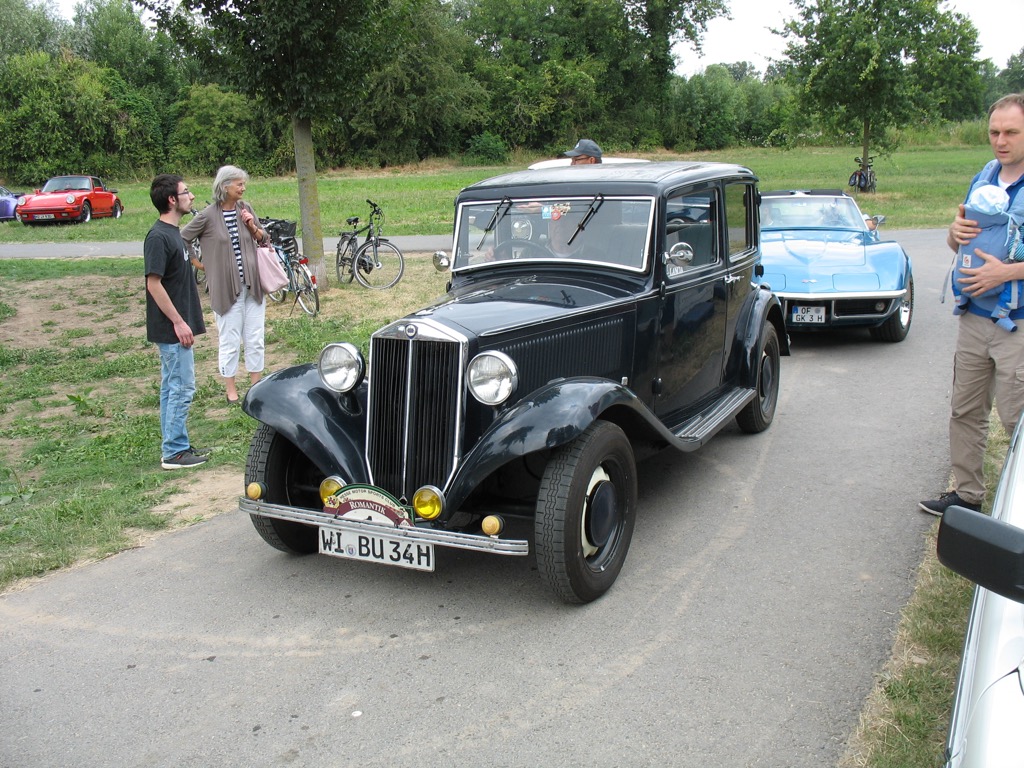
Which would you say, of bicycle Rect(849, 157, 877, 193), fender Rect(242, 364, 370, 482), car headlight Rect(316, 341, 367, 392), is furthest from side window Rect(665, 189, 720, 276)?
bicycle Rect(849, 157, 877, 193)

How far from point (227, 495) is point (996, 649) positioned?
460cm

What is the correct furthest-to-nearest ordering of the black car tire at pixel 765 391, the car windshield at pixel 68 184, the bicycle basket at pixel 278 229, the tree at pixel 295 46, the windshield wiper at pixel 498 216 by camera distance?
the car windshield at pixel 68 184, the bicycle basket at pixel 278 229, the tree at pixel 295 46, the black car tire at pixel 765 391, the windshield wiper at pixel 498 216

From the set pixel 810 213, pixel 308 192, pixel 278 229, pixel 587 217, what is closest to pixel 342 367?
pixel 587 217

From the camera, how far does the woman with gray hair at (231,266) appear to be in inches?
275

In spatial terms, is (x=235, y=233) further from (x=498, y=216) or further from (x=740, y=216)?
(x=740, y=216)

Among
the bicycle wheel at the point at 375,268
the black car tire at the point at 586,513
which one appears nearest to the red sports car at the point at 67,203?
the bicycle wheel at the point at 375,268

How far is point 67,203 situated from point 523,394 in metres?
23.9

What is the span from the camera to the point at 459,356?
394 cm

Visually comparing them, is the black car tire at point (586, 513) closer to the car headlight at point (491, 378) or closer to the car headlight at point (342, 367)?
the car headlight at point (491, 378)

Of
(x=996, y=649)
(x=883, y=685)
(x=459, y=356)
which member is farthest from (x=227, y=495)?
(x=996, y=649)

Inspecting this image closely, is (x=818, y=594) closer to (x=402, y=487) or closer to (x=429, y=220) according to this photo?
(x=402, y=487)

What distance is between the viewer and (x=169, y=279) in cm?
601

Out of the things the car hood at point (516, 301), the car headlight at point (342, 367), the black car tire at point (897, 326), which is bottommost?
the black car tire at point (897, 326)

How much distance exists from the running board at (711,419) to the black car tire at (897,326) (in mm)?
3665
